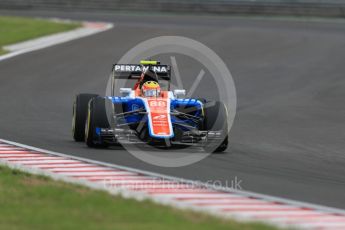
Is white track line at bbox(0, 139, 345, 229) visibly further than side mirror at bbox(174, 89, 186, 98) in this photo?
No

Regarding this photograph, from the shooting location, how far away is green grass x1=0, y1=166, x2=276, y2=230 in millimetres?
8278

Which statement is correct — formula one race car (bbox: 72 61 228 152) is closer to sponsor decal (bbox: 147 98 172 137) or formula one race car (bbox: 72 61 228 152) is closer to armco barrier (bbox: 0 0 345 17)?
sponsor decal (bbox: 147 98 172 137)

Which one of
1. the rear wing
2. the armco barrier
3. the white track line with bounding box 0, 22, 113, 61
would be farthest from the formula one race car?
the armco barrier

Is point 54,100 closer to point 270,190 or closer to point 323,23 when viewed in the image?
point 270,190

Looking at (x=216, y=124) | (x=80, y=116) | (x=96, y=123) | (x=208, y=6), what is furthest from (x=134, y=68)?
(x=208, y=6)

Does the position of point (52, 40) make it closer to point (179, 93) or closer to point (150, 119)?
point (179, 93)

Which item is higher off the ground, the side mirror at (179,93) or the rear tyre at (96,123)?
the side mirror at (179,93)

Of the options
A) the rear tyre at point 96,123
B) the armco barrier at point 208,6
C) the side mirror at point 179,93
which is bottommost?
the rear tyre at point 96,123

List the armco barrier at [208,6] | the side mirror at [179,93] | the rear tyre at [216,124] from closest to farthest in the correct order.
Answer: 1. the rear tyre at [216,124]
2. the side mirror at [179,93]
3. the armco barrier at [208,6]

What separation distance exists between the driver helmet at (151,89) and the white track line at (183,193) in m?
2.59

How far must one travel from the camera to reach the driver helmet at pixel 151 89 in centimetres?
1523

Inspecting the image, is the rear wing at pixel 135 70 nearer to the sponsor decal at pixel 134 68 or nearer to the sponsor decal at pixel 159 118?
the sponsor decal at pixel 134 68

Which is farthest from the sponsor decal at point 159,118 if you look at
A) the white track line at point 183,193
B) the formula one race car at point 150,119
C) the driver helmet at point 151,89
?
the white track line at point 183,193

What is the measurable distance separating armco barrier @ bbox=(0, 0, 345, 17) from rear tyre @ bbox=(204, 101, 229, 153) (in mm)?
25544
